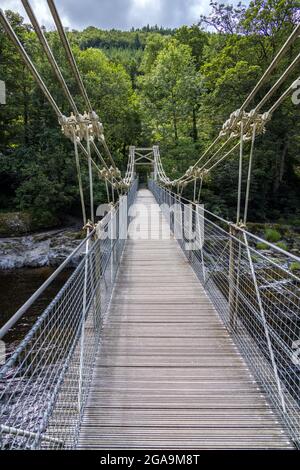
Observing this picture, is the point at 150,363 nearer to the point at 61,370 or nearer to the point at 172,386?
the point at 172,386

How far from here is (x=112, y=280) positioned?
10.2 ft

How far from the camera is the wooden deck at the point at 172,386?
1.33 meters

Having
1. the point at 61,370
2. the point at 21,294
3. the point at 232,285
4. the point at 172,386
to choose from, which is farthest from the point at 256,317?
the point at 21,294

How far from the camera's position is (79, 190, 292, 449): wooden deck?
52.5 inches

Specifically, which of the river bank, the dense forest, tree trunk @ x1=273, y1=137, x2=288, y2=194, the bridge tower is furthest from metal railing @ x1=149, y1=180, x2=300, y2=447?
the bridge tower

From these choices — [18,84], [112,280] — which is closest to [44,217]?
[18,84]

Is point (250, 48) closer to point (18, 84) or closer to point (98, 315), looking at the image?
point (18, 84)

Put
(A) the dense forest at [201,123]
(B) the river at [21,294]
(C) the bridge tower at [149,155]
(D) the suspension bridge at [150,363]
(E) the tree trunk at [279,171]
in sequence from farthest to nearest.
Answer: (C) the bridge tower at [149,155] < (E) the tree trunk at [279,171] < (A) the dense forest at [201,123] < (B) the river at [21,294] < (D) the suspension bridge at [150,363]

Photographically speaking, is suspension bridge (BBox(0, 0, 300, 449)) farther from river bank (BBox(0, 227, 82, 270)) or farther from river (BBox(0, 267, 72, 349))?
river bank (BBox(0, 227, 82, 270))

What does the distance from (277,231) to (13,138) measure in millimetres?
9964

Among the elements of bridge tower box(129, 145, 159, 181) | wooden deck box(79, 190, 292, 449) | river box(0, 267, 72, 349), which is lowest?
river box(0, 267, 72, 349)

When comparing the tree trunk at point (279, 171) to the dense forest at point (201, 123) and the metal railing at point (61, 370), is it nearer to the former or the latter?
the dense forest at point (201, 123)

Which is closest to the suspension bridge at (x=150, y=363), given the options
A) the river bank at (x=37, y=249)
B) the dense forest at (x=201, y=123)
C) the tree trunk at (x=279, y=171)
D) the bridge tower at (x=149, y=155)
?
the river bank at (x=37, y=249)

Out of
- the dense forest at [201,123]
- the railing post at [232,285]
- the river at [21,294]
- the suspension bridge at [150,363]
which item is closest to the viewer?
the suspension bridge at [150,363]
